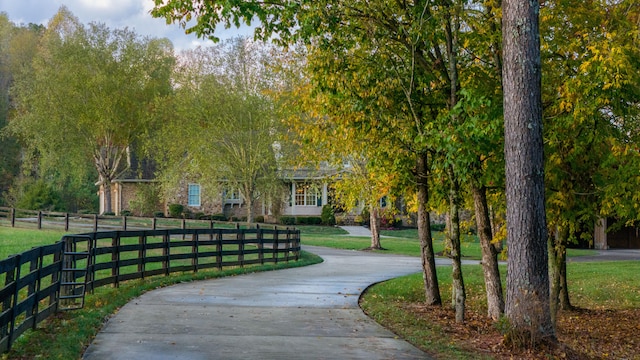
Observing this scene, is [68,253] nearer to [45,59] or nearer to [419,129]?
[419,129]

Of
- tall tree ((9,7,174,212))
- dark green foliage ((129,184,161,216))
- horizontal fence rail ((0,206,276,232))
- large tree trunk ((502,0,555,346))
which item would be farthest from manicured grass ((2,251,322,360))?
dark green foliage ((129,184,161,216))

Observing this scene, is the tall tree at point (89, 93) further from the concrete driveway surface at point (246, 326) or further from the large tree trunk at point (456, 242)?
the large tree trunk at point (456, 242)

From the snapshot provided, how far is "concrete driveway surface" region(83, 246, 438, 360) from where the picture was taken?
27.0 feet

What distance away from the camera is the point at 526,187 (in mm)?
8914

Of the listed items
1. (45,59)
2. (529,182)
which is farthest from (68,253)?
(45,59)

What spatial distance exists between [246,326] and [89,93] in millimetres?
38412

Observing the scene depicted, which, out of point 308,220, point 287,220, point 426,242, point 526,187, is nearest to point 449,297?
point 426,242

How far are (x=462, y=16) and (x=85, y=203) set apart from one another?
184ft

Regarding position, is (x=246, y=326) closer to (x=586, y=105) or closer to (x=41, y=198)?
(x=586, y=105)

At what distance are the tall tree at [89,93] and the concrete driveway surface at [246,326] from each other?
31789mm

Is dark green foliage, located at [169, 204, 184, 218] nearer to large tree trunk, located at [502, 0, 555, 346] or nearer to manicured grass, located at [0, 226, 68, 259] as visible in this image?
manicured grass, located at [0, 226, 68, 259]

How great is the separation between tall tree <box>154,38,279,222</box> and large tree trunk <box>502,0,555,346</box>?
1089 inches

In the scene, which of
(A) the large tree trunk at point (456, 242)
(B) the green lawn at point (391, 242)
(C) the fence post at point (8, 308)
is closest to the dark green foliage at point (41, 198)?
(B) the green lawn at point (391, 242)

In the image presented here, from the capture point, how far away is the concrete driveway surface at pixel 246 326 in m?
8.22
